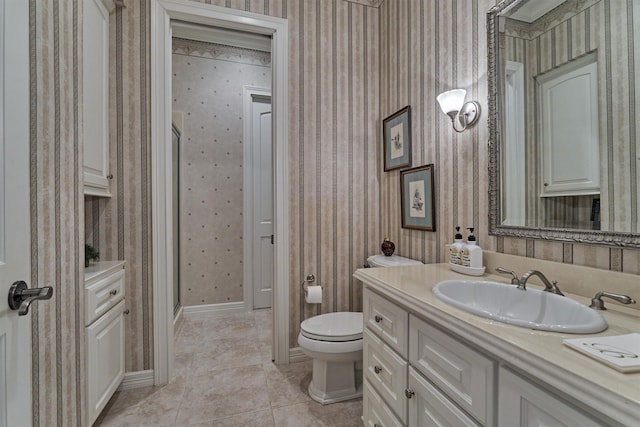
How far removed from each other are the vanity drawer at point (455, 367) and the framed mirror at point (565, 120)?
0.63 metres

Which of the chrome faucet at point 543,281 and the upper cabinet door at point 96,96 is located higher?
the upper cabinet door at point 96,96

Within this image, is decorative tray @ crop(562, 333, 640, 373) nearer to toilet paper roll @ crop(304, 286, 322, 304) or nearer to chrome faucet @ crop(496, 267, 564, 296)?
chrome faucet @ crop(496, 267, 564, 296)

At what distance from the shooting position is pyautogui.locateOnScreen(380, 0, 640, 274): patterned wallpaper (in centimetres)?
124

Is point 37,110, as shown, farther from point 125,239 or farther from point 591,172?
point 591,172

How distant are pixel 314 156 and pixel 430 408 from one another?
1.70 metres

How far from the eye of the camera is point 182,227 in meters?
3.02

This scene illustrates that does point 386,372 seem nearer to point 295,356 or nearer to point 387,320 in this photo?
point 387,320

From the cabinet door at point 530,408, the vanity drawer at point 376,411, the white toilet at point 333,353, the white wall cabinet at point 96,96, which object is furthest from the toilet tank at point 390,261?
the white wall cabinet at point 96,96

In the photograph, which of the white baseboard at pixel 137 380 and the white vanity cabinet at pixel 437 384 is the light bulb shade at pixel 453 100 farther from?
the white baseboard at pixel 137 380

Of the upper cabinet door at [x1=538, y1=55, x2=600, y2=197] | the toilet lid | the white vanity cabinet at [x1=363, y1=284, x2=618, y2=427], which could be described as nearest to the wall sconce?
the upper cabinet door at [x1=538, y1=55, x2=600, y2=197]

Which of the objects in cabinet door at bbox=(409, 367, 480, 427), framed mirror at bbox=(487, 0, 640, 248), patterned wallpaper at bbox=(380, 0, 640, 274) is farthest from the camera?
patterned wallpaper at bbox=(380, 0, 640, 274)

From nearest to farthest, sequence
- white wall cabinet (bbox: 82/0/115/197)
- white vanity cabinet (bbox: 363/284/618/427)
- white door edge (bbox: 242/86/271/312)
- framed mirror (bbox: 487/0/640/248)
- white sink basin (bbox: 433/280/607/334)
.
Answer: white vanity cabinet (bbox: 363/284/618/427) < white sink basin (bbox: 433/280/607/334) < framed mirror (bbox: 487/0/640/248) < white wall cabinet (bbox: 82/0/115/197) < white door edge (bbox: 242/86/271/312)

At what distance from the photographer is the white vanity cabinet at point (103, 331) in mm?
1400

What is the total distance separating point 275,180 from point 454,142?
3.86 feet
